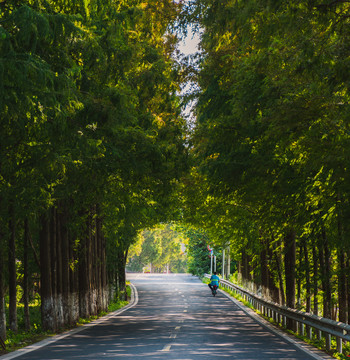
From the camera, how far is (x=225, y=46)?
1917cm

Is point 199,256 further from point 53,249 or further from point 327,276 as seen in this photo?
point 327,276

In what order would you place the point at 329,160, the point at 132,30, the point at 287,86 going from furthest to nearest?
the point at 132,30 < the point at 287,86 < the point at 329,160

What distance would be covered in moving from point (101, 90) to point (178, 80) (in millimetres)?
6832

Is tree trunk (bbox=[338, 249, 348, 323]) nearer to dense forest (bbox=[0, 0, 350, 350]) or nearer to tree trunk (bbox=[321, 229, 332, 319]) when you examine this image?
dense forest (bbox=[0, 0, 350, 350])

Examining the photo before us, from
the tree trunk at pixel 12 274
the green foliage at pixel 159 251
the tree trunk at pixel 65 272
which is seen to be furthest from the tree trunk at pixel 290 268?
the green foliage at pixel 159 251

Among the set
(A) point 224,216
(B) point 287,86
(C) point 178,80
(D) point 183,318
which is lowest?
(D) point 183,318

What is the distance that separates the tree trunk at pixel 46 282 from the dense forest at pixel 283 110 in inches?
240

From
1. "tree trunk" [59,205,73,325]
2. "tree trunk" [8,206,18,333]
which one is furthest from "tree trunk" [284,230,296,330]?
"tree trunk" [8,206,18,333]

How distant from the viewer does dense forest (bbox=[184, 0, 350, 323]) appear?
10.5 metres

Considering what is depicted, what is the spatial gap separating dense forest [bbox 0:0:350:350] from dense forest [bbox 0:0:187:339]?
0.13 feet

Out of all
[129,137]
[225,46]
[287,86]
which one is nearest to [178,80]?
[225,46]

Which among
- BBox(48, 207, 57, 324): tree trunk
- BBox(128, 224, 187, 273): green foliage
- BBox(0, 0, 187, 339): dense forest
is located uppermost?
BBox(0, 0, 187, 339): dense forest

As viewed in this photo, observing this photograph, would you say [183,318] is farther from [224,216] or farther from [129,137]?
[129,137]

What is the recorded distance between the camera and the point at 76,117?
47.9 feet
